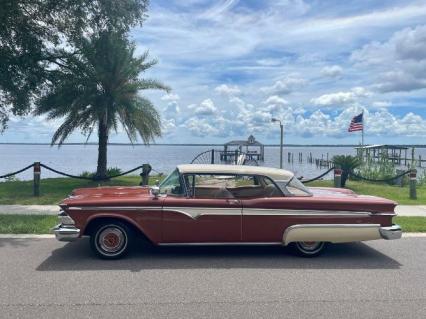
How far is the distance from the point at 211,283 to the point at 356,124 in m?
25.1

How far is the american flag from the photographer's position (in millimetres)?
28219

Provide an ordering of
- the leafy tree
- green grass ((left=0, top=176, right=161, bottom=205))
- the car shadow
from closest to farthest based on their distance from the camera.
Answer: the car shadow
green grass ((left=0, top=176, right=161, bottom=205))
the leafy tree

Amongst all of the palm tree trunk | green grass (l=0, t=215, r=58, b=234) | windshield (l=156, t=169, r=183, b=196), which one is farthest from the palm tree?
windshield (l=156, t=169, r=183, b=196)

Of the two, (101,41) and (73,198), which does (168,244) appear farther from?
(101,41)

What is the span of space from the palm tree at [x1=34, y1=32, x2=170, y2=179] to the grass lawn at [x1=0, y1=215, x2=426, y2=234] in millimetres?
6509

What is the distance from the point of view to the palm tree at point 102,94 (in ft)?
51.1

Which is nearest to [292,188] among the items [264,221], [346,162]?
[264,221]

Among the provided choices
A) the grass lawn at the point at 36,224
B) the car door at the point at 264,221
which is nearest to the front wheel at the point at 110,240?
the car door at the point at 264,221

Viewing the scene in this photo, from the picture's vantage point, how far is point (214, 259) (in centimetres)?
649

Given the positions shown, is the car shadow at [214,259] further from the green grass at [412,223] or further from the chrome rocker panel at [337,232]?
the green grass at [412,223]

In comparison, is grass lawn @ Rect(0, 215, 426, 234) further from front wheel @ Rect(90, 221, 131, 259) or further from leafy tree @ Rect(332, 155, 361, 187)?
leafy tree @ Rect(332, 155, 361, 187)

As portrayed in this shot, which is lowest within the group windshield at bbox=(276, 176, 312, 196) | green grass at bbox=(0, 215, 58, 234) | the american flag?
green grass at bbox=(0, 215, 58, 234)

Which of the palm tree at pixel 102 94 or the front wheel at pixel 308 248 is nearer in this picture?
the front wheel at pixel 308 248

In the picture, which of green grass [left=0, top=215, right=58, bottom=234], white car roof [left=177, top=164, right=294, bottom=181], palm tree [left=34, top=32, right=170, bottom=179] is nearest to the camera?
white car roof [left=177, top=164, right=294, bottom=181]
